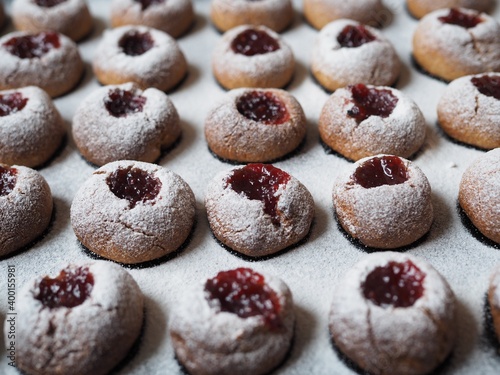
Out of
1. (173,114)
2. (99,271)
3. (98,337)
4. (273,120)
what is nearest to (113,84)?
(173,114)

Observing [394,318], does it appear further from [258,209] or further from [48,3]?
[48,3]

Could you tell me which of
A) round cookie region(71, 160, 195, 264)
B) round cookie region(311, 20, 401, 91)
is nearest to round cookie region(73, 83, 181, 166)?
round cookie region(71, 160, 195, 264)

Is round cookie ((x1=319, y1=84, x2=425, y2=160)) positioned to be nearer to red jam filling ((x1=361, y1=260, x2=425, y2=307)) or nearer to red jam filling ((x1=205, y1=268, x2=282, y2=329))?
red jam filling ((x1=361, y1=260, x2=425, y2=307))

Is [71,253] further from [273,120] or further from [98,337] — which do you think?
[273,120]

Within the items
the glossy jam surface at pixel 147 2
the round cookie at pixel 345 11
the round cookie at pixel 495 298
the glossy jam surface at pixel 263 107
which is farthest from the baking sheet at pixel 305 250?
the glossy jam surface at pixel 147 2

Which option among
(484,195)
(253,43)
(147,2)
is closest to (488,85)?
(484,195)

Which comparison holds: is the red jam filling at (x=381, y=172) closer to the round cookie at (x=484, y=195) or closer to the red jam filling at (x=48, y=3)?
the round cookie at (x=484, y=195)
